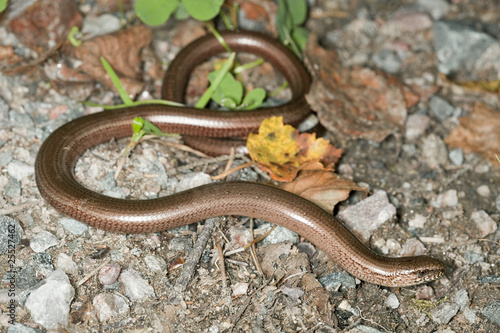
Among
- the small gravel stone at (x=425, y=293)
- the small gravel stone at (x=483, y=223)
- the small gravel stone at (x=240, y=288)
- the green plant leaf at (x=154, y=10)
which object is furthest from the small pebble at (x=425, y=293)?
the green plant leaf at (x=154, y=10)

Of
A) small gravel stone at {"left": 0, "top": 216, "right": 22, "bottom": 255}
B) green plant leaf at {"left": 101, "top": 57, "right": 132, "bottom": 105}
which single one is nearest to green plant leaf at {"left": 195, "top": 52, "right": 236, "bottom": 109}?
green plant leaf at {"left": 101, "top": 57, "right": 132, "bottom": 105}

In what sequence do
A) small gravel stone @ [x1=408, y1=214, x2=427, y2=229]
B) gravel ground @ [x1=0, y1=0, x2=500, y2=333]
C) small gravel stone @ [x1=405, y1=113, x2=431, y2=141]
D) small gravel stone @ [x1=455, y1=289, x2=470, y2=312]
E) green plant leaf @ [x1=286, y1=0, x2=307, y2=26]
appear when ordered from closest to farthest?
gravel ground @ [x1=0, y1=0, x2=500, y2=333]
small gravel stone @ [x1=455, y1=289, x2=470, y2=312]
small gravel stone @ [x1=408, y1=214, x2=427, y2=229]
small gravel stone @ [x1=405, y1=113, x2=431, y2=141]
green plant leaf @ [x1=286, y1=0, x2=307, y2=26]

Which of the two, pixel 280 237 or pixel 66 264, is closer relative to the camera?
pixel 66 264

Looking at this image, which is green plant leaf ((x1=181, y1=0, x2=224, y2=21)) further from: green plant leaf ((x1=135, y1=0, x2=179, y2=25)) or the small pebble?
the small pebble

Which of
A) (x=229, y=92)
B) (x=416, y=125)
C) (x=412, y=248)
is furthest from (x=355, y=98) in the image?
(x=412, y=248)

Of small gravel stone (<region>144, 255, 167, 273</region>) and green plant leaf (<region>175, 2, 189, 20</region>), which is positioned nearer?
small gravel stone (<region>144, 255, 167, 273</region>)

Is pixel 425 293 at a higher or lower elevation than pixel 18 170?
lower

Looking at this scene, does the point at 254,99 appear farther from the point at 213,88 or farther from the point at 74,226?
the point at 74,226
